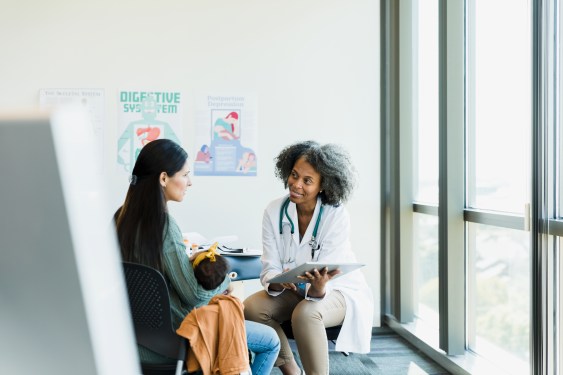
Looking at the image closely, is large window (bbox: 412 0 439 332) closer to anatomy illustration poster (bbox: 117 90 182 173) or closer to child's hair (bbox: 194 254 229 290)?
anatomy illustration poster (bbox: 117 90 182 173)

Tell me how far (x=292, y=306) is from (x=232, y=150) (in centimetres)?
199

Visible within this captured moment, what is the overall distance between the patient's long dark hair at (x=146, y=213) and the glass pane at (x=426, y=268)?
2.36m

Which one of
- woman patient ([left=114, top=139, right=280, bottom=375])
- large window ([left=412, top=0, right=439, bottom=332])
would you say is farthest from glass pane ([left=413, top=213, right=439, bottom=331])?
woman patient ([left=114, top=139, right=280, bottom=375])

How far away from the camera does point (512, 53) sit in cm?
343

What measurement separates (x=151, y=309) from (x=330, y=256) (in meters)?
1.20

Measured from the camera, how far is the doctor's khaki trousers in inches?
116

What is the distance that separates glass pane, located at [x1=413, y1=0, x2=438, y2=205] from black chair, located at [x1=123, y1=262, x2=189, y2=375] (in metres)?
2.63

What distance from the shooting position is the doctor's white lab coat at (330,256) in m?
3.08

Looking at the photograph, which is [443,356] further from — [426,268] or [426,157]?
[426,157]

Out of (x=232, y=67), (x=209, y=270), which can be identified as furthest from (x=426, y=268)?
(x=209, y=270)

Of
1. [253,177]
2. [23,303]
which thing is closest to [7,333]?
[23,303]

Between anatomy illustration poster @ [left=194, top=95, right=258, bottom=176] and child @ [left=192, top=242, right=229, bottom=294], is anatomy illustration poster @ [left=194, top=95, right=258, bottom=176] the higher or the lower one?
the higher one

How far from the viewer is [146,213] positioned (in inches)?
94.6

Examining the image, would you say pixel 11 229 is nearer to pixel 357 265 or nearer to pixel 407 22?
pixel 357 265
